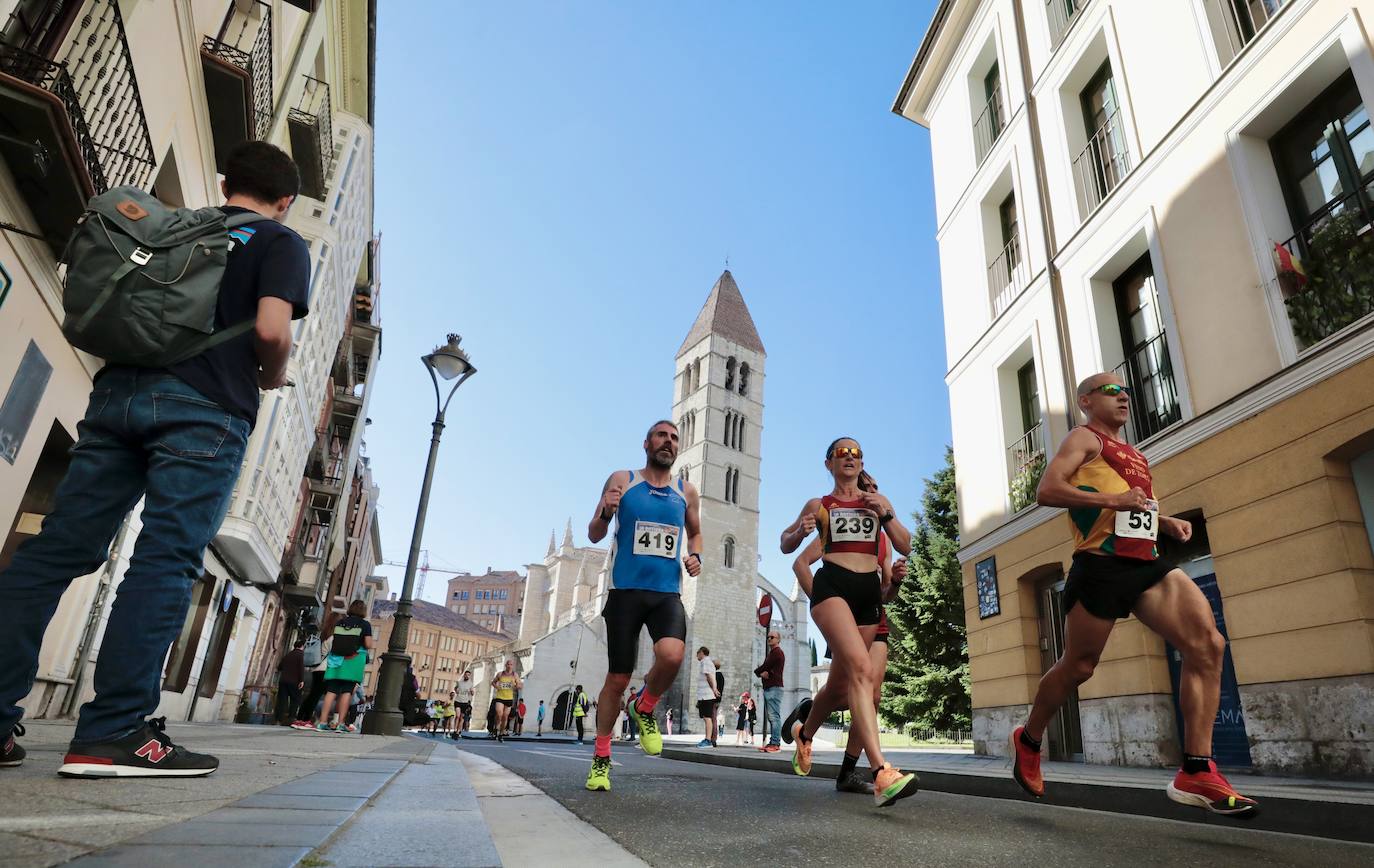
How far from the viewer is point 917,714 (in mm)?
23750

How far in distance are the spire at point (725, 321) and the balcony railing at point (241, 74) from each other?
193ft

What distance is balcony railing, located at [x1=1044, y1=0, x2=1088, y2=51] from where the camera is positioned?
488 inches

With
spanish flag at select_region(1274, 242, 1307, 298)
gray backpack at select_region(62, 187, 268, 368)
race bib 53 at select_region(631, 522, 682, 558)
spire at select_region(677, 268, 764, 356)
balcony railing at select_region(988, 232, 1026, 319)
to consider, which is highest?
spire at select_region(677, 268, 764, 356)

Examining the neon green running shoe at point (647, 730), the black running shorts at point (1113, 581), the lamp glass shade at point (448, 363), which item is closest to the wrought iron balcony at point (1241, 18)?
the black running shorts at point (1113, 581)

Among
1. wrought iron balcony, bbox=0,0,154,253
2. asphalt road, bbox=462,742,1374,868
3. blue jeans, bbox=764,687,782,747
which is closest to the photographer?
asphalt road, bbox=462,742,1374,868

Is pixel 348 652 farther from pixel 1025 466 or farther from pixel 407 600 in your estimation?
pixel 1025 466

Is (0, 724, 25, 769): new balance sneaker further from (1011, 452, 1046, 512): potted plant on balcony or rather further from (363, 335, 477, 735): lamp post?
(1011, 452, 1046, 512): potted plant on balcony

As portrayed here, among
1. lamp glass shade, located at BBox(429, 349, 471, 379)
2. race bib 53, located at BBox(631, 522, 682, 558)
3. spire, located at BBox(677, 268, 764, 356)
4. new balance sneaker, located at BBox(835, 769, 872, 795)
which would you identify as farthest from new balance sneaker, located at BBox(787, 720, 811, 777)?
spire, located at BBox(677, 268, 764, 356)

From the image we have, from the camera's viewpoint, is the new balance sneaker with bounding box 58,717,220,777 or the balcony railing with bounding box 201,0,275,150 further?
the balcony railing with bounding box 201,0,275,150

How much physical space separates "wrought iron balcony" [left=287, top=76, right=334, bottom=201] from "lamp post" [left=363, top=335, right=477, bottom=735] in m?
4.33

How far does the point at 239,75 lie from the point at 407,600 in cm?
767

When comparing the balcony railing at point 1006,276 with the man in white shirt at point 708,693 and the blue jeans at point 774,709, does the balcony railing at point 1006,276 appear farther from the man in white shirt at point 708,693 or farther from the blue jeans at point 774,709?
the man in white shirt at point 708,693

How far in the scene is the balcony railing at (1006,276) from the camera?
1312cm

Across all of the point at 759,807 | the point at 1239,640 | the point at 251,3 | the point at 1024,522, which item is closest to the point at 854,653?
the point at 759,807
